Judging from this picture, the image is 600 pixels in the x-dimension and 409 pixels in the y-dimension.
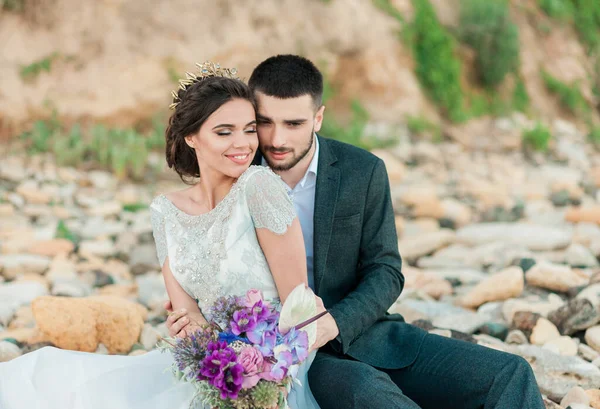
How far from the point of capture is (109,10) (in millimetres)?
10914

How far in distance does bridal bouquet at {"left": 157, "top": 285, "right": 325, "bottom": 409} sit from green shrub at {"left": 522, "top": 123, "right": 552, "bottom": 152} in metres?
10.9

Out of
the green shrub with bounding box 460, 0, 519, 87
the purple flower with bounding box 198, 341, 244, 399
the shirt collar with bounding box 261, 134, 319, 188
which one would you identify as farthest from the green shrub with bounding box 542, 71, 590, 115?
the purple flower with bounding box 198, 341, 244, 399

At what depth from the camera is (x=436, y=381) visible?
344cm

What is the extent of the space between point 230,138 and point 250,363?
114 centimetres

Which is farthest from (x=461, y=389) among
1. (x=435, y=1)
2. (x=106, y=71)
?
(x=435, y=1)

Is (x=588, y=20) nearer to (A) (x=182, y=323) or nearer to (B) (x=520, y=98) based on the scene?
(B) (x=520, y=98)

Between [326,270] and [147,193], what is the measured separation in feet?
19.5

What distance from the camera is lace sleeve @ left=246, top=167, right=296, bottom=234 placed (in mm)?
3326

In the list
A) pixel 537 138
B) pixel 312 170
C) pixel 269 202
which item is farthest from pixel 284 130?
pixel 537 138

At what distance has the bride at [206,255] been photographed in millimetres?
3236

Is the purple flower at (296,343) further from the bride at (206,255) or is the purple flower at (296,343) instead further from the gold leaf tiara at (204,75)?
the gold leaf tiara at (204,75)

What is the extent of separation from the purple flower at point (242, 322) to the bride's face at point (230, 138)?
851 millimetres

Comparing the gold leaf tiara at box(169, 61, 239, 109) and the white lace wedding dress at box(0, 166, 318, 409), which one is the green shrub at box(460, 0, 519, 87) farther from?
the white lace wedding dress at box(0, 166, 318, 409)

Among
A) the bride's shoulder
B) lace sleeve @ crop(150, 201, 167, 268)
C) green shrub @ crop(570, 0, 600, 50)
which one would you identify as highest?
green shrub @ crop(570, 0, 600, 50)
